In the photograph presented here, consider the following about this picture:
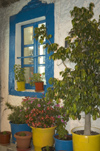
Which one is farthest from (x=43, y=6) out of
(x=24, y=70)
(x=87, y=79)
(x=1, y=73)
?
(x=87, y=79)

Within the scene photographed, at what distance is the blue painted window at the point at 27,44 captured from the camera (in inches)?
150

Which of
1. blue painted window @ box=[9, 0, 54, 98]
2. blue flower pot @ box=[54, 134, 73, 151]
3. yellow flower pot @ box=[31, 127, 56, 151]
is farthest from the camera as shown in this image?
blue painted window @ box=[9, 0, 54, 98]

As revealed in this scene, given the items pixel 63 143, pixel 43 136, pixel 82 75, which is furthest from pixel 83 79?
pixel 43 136

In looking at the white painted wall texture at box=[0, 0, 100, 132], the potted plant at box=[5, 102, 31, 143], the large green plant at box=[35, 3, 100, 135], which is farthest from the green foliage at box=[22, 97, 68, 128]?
the large green plant at box=[35, 3, 100, 135]

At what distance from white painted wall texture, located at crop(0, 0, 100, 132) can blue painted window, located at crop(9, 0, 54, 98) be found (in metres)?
0.16

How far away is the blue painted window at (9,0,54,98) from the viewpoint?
3814 mm

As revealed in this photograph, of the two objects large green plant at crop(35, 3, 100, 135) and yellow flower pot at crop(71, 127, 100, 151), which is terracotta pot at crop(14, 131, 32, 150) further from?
large green plant at crop(35, 3, 100, 135)

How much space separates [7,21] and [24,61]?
1.04m

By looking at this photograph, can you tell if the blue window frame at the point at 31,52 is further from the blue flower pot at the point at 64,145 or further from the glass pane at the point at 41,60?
the blue flower pot at the point at 64,145

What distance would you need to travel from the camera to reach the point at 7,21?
4.35 m

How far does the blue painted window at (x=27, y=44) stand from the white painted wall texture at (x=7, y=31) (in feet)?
0.52

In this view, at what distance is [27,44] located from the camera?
4312mm

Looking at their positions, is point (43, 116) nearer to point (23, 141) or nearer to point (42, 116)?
point (42, 116)

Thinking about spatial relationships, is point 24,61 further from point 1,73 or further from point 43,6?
point 43,6
